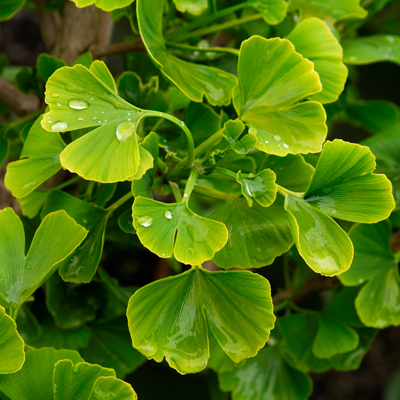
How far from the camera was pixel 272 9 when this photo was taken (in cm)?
41

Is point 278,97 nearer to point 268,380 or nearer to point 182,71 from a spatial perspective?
point 182,71

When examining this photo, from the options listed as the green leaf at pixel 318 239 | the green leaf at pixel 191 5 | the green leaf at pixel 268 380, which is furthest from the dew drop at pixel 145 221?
the green leaf at pixel 268 380

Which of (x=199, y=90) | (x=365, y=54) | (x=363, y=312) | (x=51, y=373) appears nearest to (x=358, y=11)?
(x=365, y=54)

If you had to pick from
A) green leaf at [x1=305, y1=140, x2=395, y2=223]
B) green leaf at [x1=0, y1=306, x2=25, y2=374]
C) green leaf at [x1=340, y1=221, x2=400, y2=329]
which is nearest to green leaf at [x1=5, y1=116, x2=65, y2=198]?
green leaf at [x1=0, y1=306, x2=25, y2=374]

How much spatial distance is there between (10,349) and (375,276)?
0.39 meters

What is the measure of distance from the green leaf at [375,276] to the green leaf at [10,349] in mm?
333

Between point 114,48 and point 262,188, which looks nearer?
point 262,188

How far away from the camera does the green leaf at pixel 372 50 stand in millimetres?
486

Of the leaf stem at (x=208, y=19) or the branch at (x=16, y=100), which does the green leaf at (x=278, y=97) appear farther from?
the branch at (x=16, y=100)

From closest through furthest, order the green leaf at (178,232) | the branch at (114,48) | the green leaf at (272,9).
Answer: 1. the green leaf at (178,232)
2. the green leaf at (272,9)
3. the branch at (114,48)

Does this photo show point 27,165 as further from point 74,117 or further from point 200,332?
point 200,332

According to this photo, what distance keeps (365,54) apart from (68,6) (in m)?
0.40

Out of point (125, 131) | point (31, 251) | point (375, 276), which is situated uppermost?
point (125, 131)

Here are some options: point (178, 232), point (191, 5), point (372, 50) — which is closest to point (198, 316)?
point (178, 232)
